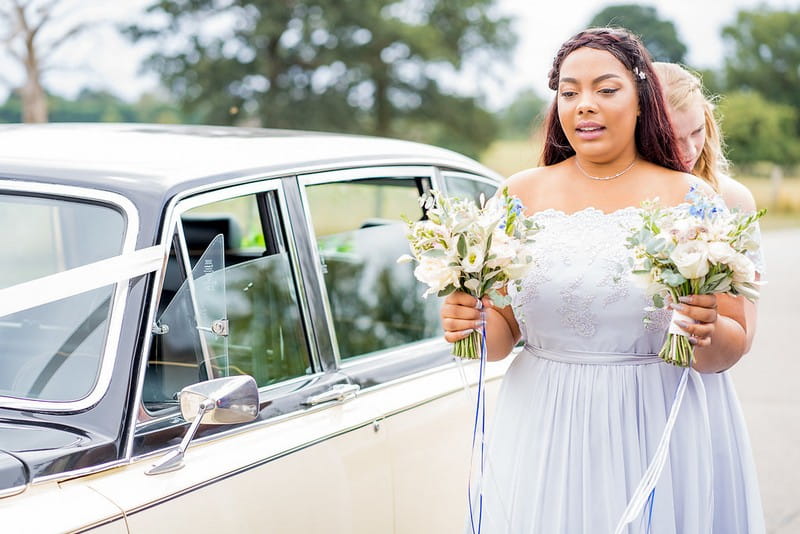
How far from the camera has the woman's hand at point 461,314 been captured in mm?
2436

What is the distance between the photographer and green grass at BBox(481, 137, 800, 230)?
2534 centimetres

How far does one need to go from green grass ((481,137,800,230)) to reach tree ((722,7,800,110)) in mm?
8206

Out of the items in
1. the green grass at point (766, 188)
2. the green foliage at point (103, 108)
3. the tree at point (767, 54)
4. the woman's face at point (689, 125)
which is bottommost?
the green grass at point (766, 188)

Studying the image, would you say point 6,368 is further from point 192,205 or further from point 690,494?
point 690,494

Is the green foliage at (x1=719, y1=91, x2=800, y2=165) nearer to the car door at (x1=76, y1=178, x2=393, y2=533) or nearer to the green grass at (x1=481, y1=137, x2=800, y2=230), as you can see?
the green grass at (x1=481, y1=137, x2=800, y2=230)

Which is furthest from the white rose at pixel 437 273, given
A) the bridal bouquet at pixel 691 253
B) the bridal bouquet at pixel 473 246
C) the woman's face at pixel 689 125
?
the woman's face at pixel 689 125

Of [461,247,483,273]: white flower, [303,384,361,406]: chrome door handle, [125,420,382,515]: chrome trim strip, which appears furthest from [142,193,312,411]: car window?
[461,247,483,273]: white flower

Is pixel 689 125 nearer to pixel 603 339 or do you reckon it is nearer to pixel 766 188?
pixel 603 339

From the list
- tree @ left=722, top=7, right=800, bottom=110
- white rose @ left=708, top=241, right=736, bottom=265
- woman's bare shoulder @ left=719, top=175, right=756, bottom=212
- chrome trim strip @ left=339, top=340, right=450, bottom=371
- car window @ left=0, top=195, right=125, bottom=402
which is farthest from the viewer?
tree @ left=722, top=7, right=800, bottom=110

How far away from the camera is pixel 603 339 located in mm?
2525

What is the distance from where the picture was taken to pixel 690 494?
2.51 meters

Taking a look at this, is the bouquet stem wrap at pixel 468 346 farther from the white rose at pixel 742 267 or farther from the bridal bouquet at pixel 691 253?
the white rose at pixel 742 267

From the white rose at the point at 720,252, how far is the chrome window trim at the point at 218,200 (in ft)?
4.21

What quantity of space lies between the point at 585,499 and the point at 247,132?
71.1 inches
